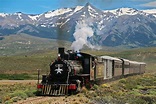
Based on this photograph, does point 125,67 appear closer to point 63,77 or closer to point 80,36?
point 80,36

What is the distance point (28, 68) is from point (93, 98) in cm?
8505

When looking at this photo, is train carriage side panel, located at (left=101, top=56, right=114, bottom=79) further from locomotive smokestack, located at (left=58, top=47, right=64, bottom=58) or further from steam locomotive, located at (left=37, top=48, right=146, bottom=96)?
locomotive smokestack, located at (left=58, top=47, right=64, bottom=58)

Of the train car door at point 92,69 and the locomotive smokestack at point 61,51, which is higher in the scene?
the locomotive smokestack at point 61,51

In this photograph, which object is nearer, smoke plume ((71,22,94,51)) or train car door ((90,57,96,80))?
train car door ((90,57,96,80))

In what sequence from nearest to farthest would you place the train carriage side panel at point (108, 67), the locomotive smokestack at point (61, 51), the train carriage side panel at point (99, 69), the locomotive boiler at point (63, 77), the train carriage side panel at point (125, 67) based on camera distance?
the locomotive boiler at point (63, 77)
the locomotive smokestack at point (61, 51)
the train carriage side panel at point (99, 69)
the train carriage side panel at point (108, 67)
the train carriage side panel at point (125, 67)

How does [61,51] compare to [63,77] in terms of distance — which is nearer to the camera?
[63,77]

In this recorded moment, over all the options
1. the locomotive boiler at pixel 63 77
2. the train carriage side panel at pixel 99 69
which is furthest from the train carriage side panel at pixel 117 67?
the locomotive boiler at pixel 63 77

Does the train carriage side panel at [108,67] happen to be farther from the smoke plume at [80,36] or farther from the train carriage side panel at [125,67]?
the train carriage side panel at [125,67]

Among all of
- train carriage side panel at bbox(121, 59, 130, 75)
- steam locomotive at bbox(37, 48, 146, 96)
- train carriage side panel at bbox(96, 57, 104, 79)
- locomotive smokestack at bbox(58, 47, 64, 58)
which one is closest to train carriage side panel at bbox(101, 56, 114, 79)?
train carriage side panel at bbox(96, 57, 104, 79)

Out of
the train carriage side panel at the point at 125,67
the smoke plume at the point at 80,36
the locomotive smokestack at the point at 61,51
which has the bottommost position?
the train carriage side panel at the point at 125,67

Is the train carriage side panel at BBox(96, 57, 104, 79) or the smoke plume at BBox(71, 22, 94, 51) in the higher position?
the smoke plume at BBox(71, 22, 94, 51)

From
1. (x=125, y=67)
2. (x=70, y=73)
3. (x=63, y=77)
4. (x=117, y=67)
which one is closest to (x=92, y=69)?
(x=70, y=73)

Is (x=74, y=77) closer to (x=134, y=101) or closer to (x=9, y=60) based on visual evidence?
(x=134, y=101)

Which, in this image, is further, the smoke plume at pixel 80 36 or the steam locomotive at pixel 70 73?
the smoke plume at pixel 80 36
